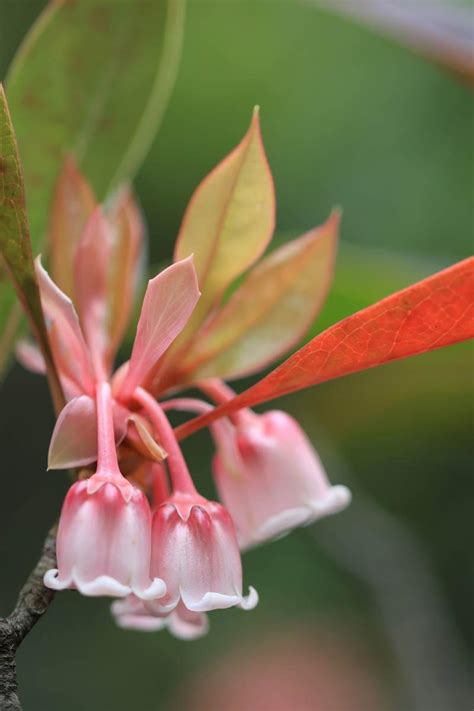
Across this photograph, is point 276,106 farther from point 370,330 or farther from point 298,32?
point 370,330

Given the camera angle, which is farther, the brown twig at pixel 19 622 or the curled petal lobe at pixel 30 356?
the curled petal lobe at pixel 30 356

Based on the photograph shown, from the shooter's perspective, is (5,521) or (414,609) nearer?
(414,609)

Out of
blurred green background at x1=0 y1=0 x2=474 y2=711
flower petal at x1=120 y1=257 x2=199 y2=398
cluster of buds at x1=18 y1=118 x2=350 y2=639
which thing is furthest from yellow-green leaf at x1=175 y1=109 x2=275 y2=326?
blurred green background at x1=0 y1=0 x2=474 y2=711

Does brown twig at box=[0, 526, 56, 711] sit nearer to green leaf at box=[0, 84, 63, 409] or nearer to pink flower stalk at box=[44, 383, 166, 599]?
pink flower stalk at box=[44, 383, 166, 599]

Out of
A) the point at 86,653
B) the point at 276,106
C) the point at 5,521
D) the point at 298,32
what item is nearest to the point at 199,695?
the point at 86,653

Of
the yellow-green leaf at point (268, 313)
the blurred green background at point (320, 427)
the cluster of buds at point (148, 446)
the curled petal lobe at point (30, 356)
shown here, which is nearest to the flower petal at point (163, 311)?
the cluster of buds at point (148, 446)

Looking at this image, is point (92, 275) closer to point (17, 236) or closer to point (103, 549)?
point (17, 236)

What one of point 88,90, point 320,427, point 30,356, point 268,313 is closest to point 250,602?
point 268,313

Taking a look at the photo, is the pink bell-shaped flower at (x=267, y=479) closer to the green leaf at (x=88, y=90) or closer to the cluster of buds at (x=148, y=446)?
the cluster of buds at (x=148, y=446)
